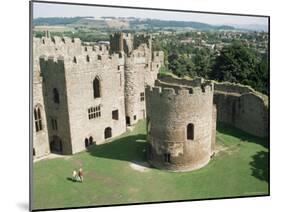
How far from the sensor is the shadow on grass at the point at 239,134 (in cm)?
1339

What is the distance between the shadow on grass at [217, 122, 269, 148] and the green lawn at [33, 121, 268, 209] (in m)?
0.06

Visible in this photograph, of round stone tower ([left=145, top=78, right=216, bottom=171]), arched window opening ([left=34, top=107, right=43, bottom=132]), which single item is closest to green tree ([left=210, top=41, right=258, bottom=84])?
round stone tower ([left=145, top=78, right=216, bottom=171])

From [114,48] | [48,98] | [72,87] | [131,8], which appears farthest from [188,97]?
[114,48]

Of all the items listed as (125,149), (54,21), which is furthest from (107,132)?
(54,21)

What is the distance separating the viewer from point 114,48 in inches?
698

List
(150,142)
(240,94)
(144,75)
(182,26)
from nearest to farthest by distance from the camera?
(182,26), (150,142), (240,94), (144,75)

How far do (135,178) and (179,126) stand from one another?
2297 millimetres

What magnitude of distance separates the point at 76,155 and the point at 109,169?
5.19 ft

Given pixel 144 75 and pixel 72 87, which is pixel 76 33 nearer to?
pixel 72 87

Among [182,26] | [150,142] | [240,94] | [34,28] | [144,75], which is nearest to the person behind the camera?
[34,28]

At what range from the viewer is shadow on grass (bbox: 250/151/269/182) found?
39.9 feet

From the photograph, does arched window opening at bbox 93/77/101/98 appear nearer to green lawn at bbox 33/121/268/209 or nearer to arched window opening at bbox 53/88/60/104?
arched window opening at bbox 53/88/60/104

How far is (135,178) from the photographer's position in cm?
1170

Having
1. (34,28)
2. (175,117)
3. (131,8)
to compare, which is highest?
(131,8)
